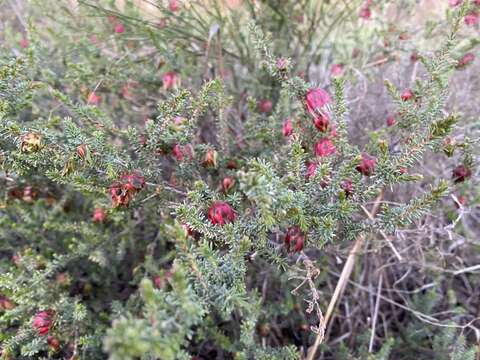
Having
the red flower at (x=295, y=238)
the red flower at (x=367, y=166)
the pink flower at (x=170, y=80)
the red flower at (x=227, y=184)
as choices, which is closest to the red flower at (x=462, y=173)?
the red flower at (x=367, y=166)

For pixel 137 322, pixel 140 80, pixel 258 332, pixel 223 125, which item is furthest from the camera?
pixel 140 80

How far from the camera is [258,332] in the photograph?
72.6 inches

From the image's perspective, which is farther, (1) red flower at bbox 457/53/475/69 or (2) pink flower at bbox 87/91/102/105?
(2) pink flower at bbox 87/91/102/105

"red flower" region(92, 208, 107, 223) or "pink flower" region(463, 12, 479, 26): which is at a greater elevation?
"pink flower" region(463, 12, 479, 26)

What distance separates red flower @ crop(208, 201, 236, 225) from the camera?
1285 mm

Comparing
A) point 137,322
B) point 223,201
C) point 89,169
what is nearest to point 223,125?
point 223,201

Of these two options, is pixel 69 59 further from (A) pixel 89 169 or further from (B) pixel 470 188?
(B) pixel 470 188

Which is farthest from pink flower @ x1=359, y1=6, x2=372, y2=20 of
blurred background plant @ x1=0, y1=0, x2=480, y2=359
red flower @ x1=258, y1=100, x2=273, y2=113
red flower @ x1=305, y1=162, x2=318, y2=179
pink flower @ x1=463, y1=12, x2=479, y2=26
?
red flower @ x1=305, y1=162, x2=318, y2=179

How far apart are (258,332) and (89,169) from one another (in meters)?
0.99

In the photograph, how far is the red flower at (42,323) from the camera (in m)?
1.41

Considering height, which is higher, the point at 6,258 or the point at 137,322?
the point at 137,322

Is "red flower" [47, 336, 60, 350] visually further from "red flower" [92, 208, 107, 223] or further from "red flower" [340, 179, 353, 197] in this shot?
"red flower" [340, 179, 353, 197]

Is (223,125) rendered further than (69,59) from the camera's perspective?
No

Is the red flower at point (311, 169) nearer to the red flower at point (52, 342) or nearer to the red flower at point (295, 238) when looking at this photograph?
the red flower at point (295, 238)
